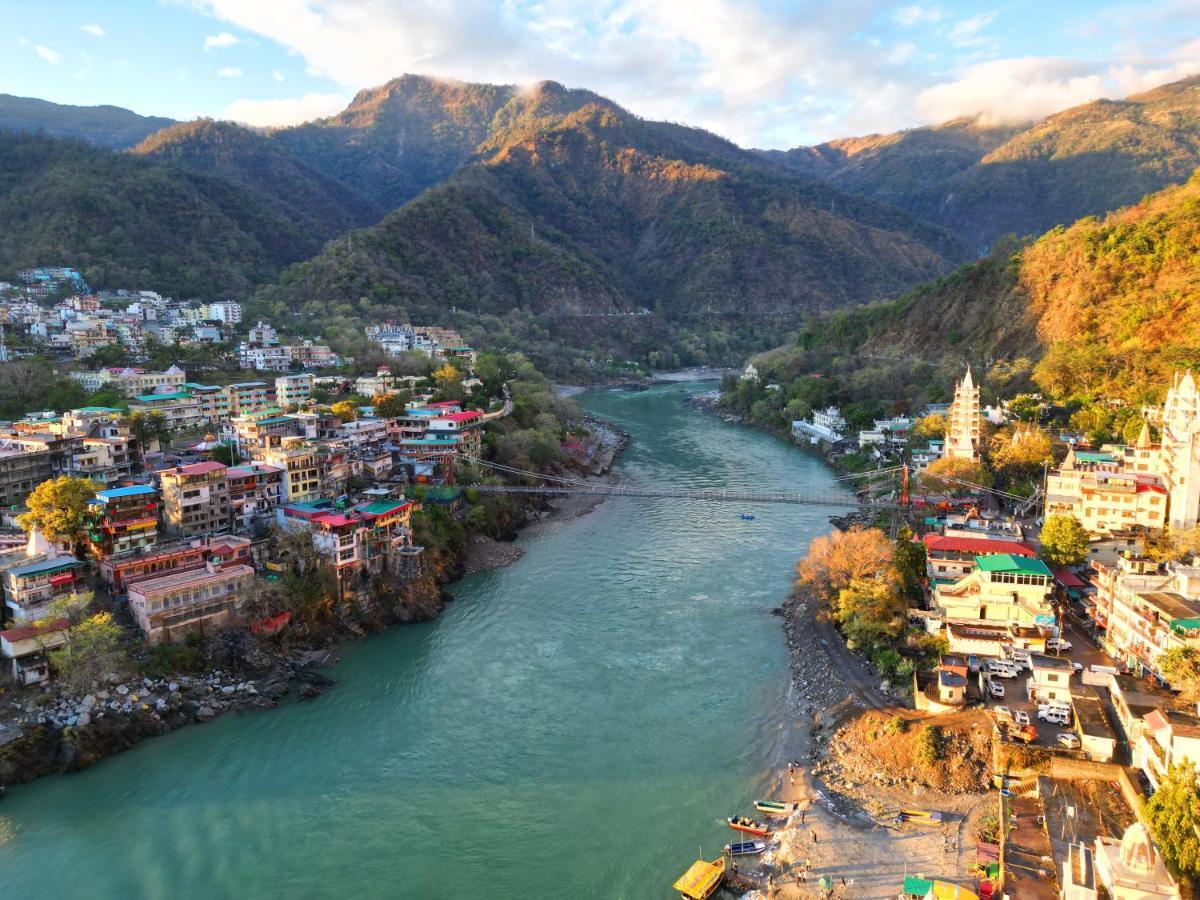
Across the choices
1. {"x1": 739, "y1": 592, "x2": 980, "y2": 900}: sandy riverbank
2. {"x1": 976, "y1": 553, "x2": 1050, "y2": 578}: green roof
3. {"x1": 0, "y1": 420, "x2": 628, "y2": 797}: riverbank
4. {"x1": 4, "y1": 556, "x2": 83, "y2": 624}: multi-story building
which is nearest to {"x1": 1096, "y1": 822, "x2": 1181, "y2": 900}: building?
{"x1": 739, "y1": 592, "x2": 980, "y2": 900}: sandy riverbank

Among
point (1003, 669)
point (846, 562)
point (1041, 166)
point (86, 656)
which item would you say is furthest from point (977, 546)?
point (1041, 166)

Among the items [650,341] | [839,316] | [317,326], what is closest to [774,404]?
[839,316]

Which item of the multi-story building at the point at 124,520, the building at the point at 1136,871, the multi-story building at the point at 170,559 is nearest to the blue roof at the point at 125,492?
the multi-story building at the point at 124,520

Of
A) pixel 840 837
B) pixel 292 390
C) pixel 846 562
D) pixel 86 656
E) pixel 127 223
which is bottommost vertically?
pixel 840 837

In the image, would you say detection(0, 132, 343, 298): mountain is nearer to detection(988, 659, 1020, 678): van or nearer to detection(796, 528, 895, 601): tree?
detection(796, 528, 895, 601): tree

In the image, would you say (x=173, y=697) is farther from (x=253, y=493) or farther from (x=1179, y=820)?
(x=1179, y=820)
